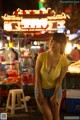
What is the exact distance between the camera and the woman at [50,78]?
13.8 ft

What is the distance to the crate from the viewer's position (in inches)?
281

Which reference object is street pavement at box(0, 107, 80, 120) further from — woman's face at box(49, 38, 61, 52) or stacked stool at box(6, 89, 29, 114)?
woman's face at box(49, 38, 61, 52)

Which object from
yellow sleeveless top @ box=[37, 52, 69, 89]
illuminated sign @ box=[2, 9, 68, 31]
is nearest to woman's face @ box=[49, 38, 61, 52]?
yellow sleeveless top @ box=[37, 52, 69, 89]

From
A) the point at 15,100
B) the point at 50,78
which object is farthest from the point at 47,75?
the point at 15,100

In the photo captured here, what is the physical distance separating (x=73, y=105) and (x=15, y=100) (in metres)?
1.57

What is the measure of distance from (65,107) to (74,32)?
9776 mm

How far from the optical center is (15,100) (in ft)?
25.8

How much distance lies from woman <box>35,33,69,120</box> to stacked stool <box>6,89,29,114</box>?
10.7ft

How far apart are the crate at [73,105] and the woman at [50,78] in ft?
9.36

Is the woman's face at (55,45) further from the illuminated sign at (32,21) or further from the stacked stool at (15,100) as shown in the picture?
the illuminated sign at (32,21)

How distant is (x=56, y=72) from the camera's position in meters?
4.29

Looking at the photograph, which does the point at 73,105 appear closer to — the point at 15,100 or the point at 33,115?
the point at 33,115

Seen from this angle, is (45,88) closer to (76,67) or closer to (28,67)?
(76,67)

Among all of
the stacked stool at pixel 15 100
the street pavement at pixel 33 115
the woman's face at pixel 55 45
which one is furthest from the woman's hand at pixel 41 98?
the stacked stool at pixel 15 100
